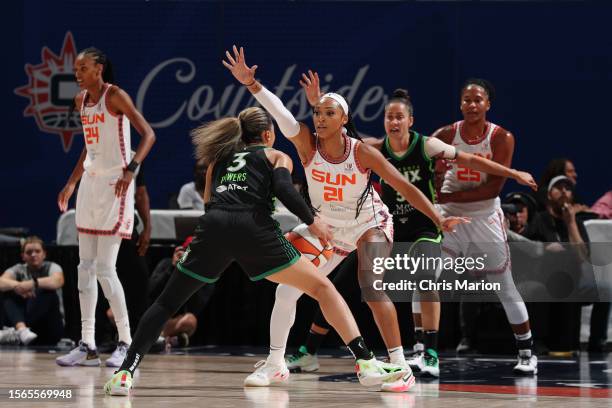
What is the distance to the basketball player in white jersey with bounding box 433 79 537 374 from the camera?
27.4ft

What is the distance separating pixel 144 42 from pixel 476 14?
3.93m

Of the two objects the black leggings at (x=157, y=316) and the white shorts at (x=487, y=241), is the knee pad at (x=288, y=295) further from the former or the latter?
the white shorts at (x=487, y=241)

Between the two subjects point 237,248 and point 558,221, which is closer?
point 237,248

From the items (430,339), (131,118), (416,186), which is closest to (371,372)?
(430,339)

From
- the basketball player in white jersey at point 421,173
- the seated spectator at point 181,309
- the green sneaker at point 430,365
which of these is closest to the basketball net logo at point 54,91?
the seated spectator at point 181,309

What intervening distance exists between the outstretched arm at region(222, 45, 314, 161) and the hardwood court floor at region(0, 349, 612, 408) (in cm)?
149

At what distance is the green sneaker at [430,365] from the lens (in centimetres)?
787

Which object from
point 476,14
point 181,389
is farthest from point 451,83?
point 181,389

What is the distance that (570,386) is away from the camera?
7379mm

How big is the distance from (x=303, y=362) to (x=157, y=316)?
2194 millimetres

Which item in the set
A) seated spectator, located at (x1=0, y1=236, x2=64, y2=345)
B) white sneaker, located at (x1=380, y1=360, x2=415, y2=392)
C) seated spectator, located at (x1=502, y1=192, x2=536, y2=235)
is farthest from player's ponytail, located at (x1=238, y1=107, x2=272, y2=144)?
seated spectator, located at (x1=0, y1=236, x2=64, y2=345)

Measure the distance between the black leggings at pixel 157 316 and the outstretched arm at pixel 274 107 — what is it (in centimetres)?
127

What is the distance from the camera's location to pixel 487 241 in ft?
27.8

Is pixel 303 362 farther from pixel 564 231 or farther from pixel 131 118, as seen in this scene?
pixel 564 231
